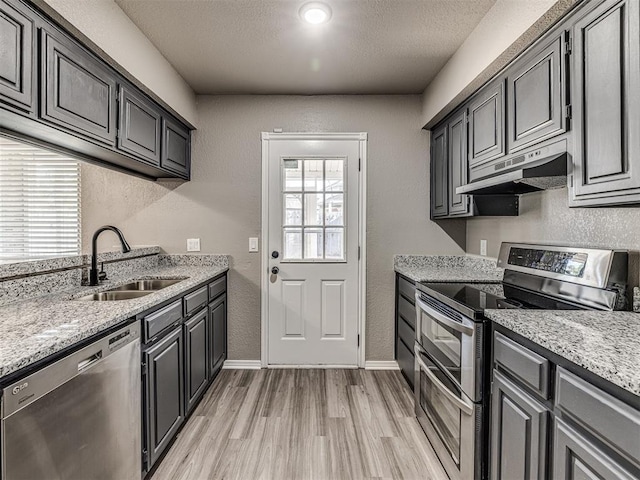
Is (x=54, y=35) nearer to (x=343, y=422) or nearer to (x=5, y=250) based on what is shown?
(x=5, y=250)

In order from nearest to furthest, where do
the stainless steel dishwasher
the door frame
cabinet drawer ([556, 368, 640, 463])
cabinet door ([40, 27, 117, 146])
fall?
cabinet drawer ([556, 368, 640, 463]) → the stainless steel dishwasher → cabinet door ([40, 27, 117, 146]) → the door frame

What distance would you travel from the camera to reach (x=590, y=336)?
1134mm

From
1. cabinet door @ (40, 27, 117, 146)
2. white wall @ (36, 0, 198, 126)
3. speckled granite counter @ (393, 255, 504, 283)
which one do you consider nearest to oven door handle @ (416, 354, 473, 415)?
speckled granite counter @ (393, 255, 504, 283)

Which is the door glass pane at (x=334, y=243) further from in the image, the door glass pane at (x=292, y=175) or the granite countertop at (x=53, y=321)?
the granite countertop at (x=53, y=321)

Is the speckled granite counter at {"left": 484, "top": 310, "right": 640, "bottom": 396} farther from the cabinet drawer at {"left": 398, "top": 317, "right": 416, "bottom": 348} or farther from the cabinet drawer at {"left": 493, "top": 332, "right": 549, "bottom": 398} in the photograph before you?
the cabinet drawer at {"left": 398, "top": 317, "right": 416, "bottom": 348}

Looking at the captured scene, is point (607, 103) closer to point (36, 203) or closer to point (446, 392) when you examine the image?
point (446, 392)

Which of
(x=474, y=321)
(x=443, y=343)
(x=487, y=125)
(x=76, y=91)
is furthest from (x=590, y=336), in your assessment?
(x=76, y=91)

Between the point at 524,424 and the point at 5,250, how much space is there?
3755mm

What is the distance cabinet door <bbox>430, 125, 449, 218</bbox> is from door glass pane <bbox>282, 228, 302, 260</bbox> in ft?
3.94

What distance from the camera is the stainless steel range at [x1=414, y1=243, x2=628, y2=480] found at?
1.56 meters

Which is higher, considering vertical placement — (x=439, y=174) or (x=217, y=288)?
Result: (x=439, y=174)

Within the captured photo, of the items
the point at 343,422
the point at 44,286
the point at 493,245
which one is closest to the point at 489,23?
the point at 493,245

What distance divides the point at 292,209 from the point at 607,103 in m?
2.29

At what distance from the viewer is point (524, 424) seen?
1.26 metres
